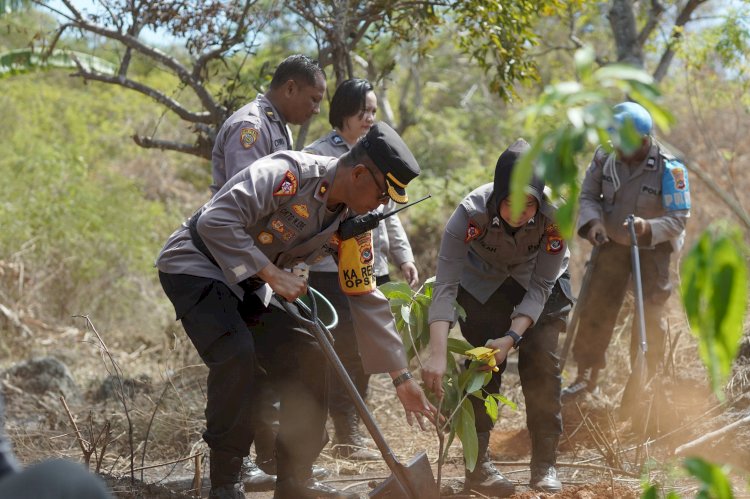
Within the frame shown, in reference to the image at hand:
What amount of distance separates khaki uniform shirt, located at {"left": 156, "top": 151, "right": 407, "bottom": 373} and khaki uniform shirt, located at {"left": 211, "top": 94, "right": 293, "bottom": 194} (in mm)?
676

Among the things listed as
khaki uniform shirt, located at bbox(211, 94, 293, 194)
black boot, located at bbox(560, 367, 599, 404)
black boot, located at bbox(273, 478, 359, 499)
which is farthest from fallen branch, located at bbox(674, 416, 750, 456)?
khaki uniform shirt, located at bbox(211, 94, 293, 194)

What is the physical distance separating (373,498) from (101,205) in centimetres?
845

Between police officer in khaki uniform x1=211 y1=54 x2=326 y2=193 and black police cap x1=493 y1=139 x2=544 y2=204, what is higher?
police officer in khaki uniform x1=211 y1=54 x2=326 y2=193

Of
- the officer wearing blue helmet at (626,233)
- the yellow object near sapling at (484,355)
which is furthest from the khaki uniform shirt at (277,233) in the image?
the officer wearing blue helmet at (626,233)

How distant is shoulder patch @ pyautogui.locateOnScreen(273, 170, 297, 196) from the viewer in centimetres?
367

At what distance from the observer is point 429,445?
5965 millimetres

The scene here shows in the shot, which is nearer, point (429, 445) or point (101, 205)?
point (429, 445)

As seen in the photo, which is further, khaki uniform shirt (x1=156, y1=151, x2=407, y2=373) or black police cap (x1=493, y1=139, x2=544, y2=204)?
black police cap (x1=493, y1=139, x2=544, y2=204)

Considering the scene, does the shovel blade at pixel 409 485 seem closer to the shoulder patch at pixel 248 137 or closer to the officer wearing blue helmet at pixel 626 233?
the shoulder patch at pixel 248 137

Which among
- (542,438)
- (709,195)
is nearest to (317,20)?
(542,438)

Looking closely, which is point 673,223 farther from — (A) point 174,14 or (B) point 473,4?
(A) point 174,14

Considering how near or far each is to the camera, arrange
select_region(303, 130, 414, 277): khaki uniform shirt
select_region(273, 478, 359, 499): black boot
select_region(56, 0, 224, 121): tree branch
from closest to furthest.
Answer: select_region(273, 478, 359, 499): black boot → select_region(303, 130, 414, 277): khaki uniform shirt → select_region(56, 0, 224, 121): tree branch

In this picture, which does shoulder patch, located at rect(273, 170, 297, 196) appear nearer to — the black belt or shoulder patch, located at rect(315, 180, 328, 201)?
shoulder patch, located at rect(315, 180, 328, 201)

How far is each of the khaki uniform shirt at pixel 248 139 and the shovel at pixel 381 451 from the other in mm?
963
